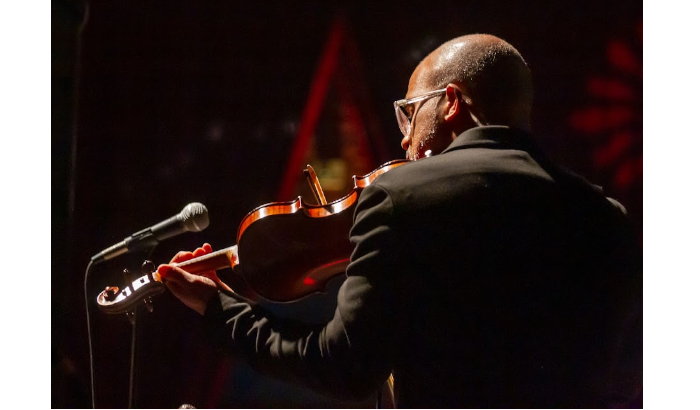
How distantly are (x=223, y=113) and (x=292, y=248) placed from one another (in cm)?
138

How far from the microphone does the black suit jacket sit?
2.54 ft

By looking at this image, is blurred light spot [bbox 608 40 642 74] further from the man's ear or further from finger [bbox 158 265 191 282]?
finger [bbox 158 265 191 282]

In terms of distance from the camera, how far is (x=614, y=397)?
2.13 metres

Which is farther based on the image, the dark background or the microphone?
the dark background

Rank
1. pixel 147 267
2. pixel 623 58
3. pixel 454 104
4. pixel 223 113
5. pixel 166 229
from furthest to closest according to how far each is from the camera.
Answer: pixel 223 113
pixel 623 58
pixel 166 229
pixel 147 267
pixel 454 104

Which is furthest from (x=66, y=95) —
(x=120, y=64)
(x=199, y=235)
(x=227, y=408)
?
(x=227, y=408)

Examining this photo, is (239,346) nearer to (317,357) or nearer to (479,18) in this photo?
(317,357)

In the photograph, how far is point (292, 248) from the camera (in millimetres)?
1583

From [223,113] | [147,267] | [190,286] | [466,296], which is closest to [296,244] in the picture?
[190,286]

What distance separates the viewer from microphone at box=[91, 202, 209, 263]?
1784mm

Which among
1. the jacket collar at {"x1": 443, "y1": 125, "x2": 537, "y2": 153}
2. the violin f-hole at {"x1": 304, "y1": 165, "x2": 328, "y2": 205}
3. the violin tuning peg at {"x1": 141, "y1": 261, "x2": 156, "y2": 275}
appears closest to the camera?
the jacket collar at {"x1": 443, "y1": 125, "x2": 537, "y2": 153}

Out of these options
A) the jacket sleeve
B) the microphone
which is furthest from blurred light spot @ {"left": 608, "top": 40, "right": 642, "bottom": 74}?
the microphone

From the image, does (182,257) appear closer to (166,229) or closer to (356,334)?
(166,229)

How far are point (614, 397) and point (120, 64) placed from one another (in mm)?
2666
